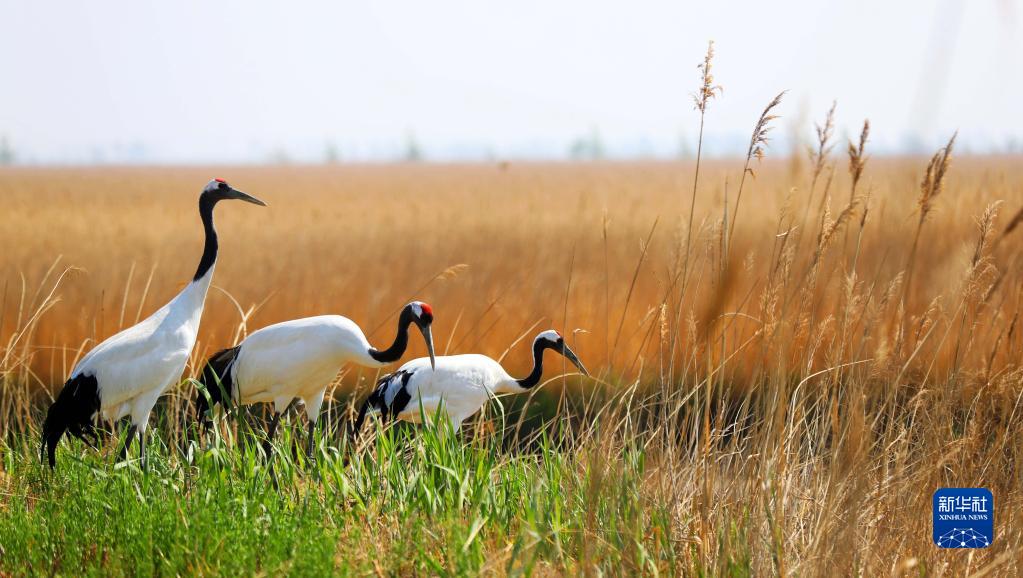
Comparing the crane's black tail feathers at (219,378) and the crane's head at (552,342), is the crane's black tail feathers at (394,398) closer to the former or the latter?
the crane's black tail feathers at (219,378)

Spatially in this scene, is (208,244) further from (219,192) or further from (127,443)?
(127,443)

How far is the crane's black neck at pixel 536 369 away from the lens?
443 centimetres

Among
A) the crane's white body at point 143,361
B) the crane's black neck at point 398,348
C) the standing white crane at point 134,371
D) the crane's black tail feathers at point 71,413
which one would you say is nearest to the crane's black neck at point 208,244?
the standing white crane at point 134,371

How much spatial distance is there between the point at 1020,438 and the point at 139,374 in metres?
3.02

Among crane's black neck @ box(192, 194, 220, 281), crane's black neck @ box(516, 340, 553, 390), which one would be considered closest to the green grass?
crane's black neck @ box(192, 194, 220, 281)

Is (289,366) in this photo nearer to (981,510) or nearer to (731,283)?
(731,283)

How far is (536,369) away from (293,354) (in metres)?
1.18

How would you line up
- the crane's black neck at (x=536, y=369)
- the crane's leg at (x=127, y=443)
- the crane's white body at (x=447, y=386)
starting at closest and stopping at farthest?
the crane's leg at (x=127, y=443), the crane's white body at (x=447, y=386), the crane's black neck at (x=536, y=369)

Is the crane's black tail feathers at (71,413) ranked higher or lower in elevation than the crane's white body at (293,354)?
lower

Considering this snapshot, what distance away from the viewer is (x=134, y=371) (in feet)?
11.6

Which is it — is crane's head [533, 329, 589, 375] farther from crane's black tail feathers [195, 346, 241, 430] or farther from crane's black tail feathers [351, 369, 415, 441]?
crane's black tail feathers [195, 346, 241, 430]

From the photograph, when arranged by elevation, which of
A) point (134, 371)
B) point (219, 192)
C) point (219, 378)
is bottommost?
point (219, 378)

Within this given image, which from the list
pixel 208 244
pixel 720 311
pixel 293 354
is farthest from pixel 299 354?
pixel 720 311

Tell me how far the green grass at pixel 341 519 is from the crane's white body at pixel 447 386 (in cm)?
82
